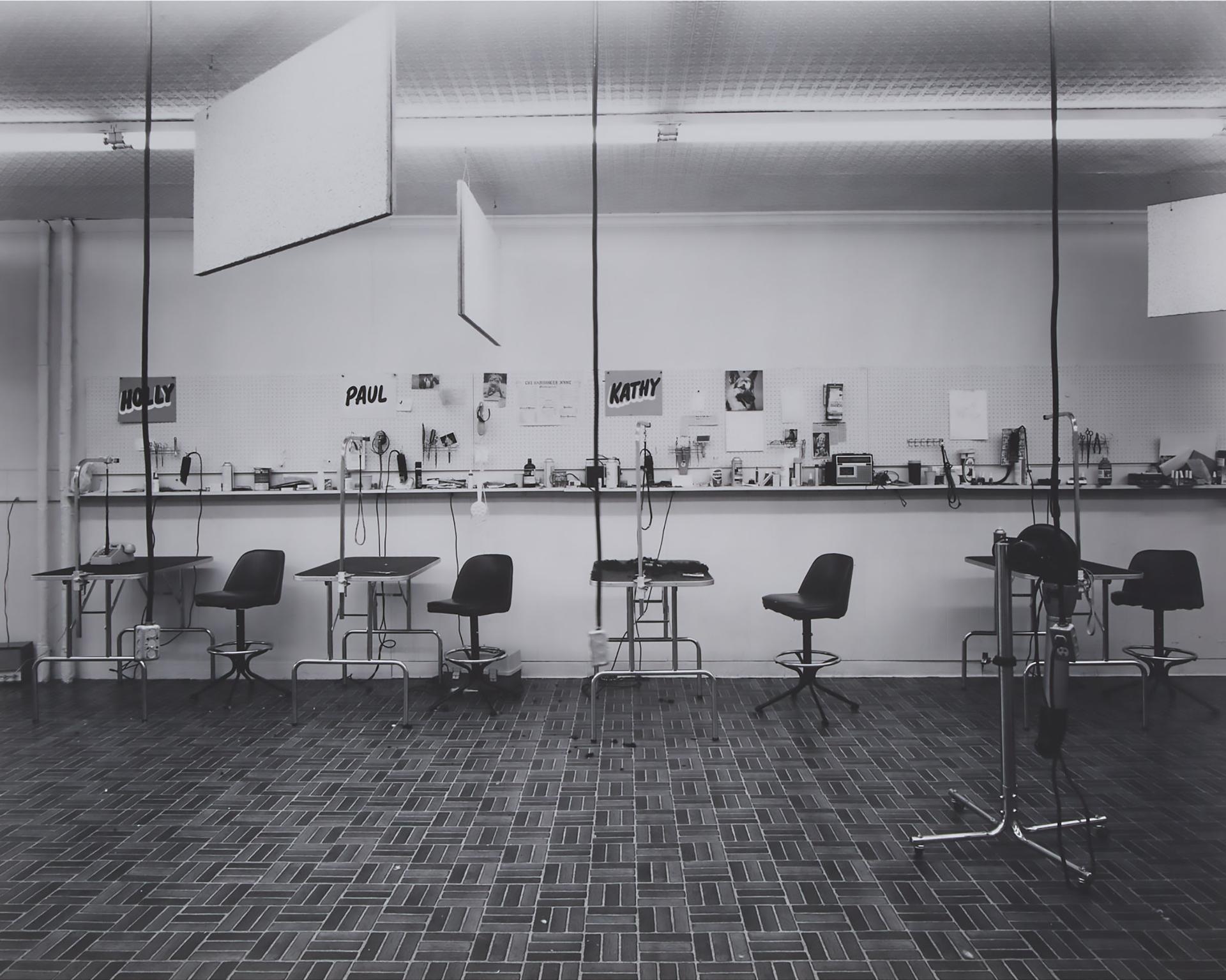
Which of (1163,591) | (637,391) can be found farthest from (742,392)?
(1163,591)

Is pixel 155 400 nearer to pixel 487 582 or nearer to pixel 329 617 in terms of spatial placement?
pixel 329 617

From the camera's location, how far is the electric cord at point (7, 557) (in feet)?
17.3

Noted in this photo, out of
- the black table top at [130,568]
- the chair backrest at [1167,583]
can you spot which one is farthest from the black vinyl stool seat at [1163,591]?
the black table top at [130,568]

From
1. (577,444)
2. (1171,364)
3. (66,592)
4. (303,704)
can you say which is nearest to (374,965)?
(303,704)

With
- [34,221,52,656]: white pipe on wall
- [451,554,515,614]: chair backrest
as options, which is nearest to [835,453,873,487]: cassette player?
[451,554,515,614]: chair backrest

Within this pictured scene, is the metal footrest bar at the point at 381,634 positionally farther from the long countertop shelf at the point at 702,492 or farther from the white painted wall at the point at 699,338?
the long countertop shelf at the point at 702,492

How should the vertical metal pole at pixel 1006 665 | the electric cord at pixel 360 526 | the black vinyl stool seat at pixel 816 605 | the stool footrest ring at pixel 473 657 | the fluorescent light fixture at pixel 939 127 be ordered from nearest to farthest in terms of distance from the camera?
1. the vertical metal pole at pixel 1006 665
2. the fluorescent light fixture at pixel 939 127
3. the black vinyl stool seat at pixel 816 605
4. the stool footrest ring at pixel 473 657
5. the electric cord at pixel 360 526

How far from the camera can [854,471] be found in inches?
198

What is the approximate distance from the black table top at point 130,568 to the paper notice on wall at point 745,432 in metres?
3.81

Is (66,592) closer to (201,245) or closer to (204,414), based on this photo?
(204,414)

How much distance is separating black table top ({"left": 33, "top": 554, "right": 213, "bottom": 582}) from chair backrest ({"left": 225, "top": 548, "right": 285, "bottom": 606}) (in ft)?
0.75

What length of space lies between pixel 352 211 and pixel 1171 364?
5.87 metres

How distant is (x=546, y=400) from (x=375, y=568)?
176cm

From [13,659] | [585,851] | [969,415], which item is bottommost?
[585,851]
